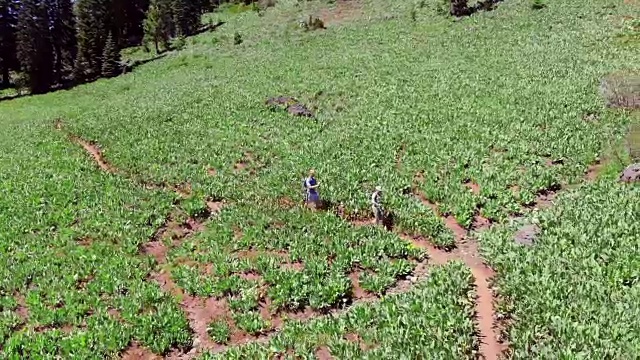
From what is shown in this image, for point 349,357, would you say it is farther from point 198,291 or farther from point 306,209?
point 306,209

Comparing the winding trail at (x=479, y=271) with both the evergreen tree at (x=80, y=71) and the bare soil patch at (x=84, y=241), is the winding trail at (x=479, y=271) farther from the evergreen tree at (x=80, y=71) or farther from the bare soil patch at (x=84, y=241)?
the evergreen tree at (x=80, y=71)

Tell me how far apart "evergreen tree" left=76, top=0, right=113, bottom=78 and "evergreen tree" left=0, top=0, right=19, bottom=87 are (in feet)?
30.0

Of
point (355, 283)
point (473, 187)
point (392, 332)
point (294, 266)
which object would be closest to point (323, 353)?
point (392, 332)

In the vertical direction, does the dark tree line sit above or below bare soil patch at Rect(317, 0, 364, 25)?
below

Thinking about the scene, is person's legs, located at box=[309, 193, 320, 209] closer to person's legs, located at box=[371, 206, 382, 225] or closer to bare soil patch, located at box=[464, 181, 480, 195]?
person's legs, located at box=[371, 206, 382, 225]

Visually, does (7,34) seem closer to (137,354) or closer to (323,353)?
(137,354)

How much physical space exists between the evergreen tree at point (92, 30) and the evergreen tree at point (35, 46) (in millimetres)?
4657

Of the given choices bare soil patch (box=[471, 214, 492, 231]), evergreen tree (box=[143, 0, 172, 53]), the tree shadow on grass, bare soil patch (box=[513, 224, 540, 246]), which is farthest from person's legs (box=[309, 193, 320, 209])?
evergreen tree (box=[143, 0, 172, 53])

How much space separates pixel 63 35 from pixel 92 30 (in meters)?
9.95

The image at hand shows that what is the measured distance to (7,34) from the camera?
8006 cm

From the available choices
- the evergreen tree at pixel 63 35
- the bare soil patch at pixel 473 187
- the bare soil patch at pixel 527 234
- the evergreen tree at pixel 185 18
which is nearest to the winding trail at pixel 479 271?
the bare soil patch at pixel 527 234

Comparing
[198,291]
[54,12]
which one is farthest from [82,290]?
[54,12]

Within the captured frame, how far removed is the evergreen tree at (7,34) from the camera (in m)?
79.8

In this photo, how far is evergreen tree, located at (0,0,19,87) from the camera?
79.8 m
